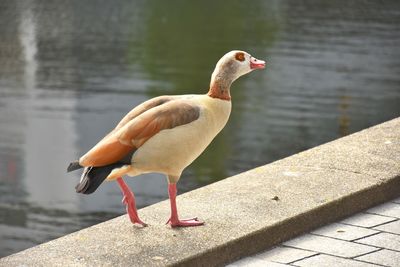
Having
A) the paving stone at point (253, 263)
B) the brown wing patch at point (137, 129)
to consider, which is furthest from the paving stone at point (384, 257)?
the brown wing patch at point (137, 129)

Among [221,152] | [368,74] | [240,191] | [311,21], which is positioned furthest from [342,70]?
[240,191]

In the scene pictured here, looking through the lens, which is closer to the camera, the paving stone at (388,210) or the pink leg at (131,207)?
the pink leg at (131,207)

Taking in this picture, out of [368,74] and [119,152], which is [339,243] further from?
[368,74]

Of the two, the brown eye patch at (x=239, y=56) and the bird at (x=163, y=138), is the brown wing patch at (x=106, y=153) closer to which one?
the bird at (x=163, y=138)

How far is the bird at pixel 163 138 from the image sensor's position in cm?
505

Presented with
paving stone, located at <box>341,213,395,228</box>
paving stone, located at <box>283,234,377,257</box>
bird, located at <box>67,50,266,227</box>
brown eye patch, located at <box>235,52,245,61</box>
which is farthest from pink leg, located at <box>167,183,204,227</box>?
paving stone, located at <box>341,213,395,228</box>

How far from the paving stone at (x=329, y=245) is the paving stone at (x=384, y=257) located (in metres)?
0.05

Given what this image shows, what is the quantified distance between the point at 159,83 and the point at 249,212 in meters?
15.5

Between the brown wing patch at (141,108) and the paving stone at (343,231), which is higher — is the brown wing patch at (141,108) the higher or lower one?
the higher one

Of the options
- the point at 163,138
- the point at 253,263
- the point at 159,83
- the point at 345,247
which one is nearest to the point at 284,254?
the point at 253,263

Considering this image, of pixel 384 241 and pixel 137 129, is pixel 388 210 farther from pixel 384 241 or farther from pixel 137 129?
pixel 137 129

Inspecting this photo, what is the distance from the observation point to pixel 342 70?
22.8 meters

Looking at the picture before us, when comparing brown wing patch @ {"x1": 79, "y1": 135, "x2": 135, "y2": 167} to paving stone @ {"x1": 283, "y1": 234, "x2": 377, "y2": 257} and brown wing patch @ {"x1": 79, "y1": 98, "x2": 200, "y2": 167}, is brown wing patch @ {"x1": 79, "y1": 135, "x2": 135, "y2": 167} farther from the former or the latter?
paving stone @ {"x1": 283, "y1": 234, "x2": 377, "y2": 257}

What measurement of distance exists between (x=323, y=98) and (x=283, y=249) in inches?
583
